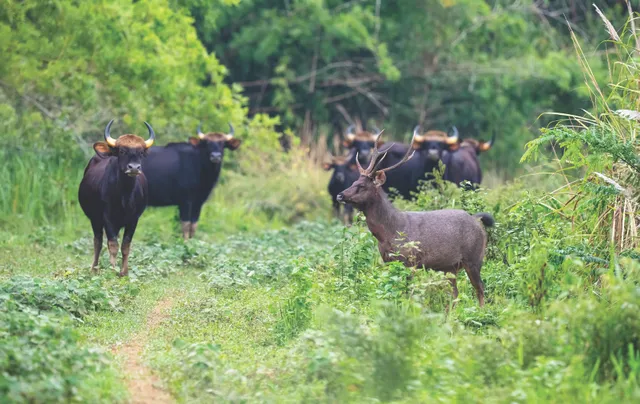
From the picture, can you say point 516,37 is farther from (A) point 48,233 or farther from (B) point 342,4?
(A) point 48,233

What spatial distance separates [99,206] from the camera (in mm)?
12242

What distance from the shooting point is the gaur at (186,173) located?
16.1 m

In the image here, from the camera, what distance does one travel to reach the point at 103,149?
12.3 metres

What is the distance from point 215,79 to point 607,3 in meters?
14.8

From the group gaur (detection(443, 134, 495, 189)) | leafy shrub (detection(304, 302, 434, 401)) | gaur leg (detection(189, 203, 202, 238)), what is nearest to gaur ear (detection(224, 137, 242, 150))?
gaur leg (detection(189, 203, 202, 238))

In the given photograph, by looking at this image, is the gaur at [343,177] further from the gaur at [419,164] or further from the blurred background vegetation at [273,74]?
the blurred background vegetation at [273,74]

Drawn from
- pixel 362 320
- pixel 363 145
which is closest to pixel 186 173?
pixel 363 145

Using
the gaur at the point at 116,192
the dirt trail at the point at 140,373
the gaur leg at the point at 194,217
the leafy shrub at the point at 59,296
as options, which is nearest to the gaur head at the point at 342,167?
the gaur leg at the point at 194,217

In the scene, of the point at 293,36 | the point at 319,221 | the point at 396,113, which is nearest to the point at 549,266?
the point at 319,221

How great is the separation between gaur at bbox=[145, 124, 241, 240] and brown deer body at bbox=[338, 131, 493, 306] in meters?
6.70

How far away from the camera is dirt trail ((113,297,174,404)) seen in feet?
21.4

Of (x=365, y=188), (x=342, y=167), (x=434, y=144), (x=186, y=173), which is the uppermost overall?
(x=365, y=188)

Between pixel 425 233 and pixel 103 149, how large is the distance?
4.74 m

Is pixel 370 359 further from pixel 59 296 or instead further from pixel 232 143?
pixel 232 143
